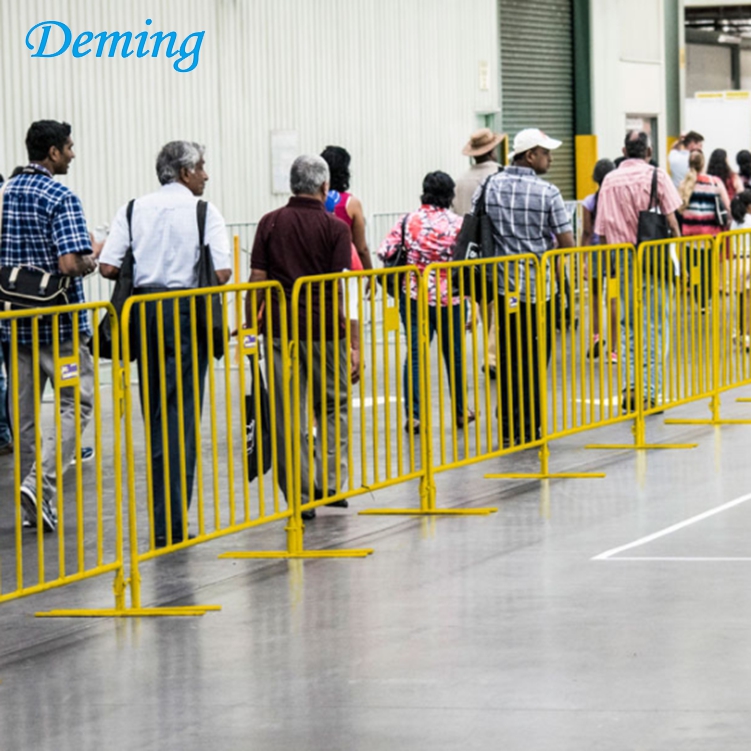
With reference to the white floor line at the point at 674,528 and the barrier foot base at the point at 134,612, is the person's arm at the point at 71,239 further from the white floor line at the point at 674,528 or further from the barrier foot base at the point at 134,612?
the white floor line at the point at 674,528

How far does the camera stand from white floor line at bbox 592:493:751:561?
942 cm

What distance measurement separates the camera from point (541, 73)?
1163 inches

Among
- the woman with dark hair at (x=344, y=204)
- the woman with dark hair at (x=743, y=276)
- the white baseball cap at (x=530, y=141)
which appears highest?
the white baseball cap at (x=530, y=141)

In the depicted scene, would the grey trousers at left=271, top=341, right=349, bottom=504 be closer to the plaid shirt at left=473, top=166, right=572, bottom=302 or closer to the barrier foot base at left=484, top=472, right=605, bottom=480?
the barrier foot base at left=484, top=472, right=605, bottom=480

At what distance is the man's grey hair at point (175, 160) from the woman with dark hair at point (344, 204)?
129 inches

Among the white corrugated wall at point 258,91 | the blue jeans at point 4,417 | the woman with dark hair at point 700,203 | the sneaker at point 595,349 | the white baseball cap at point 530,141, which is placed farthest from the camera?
the woman with dark hair at point 700,203

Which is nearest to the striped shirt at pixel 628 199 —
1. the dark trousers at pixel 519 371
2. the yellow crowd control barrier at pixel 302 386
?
the yellow crowd control barrier at pixel 302 386

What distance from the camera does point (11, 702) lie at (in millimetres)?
7066

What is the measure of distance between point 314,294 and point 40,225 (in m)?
1.49

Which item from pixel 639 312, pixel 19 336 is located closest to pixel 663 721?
pixel 19 336

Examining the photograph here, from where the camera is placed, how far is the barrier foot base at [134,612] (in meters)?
8.41

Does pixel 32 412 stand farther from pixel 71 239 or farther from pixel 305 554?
pixel 71 239

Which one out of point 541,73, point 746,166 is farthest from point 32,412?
point 541,73

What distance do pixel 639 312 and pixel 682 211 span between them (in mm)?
7706
